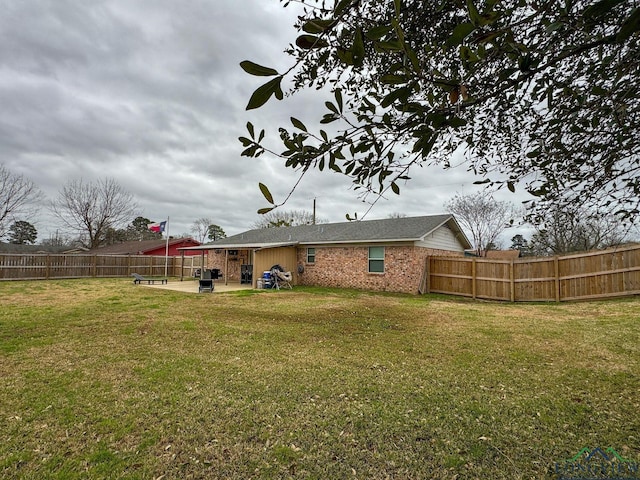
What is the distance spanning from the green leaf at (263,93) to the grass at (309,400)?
7.78 ft

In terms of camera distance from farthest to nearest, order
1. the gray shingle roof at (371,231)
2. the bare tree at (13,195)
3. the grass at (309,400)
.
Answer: the bare tree at (13,195) < the gray shingle roof at (371,231) < the grass at (309,400)

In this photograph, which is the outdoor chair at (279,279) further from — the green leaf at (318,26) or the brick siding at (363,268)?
the green leaf at (318,26)

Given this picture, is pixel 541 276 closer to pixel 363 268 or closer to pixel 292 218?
pixel 363 268

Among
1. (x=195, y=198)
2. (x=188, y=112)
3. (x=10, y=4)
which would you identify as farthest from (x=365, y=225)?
(x=195, y=198)

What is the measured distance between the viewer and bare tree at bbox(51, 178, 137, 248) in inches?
1098

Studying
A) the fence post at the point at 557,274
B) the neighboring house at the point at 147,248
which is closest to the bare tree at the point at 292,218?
the neighboring house at the point at 147,248

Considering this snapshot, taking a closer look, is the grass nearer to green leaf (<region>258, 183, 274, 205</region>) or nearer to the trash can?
green leaf (<region>258, 183, 274, 205</region>)

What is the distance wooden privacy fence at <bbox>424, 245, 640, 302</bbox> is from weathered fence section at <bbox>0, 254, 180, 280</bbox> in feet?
65.4

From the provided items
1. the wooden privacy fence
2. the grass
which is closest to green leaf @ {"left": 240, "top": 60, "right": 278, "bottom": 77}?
the grass

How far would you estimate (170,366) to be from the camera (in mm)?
4176

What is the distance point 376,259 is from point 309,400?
1169cm

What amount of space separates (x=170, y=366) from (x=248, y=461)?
7.96 feet

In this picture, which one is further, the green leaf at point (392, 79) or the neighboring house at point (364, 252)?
the neighboring house at point (364, 252)

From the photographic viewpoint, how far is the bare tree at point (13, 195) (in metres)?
22.2
